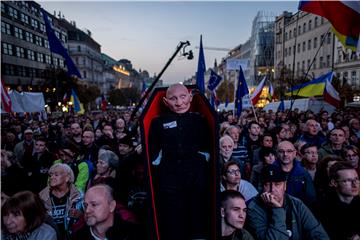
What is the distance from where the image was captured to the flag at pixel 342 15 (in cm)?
694

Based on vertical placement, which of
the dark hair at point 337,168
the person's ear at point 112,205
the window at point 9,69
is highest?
the window at point 9,69

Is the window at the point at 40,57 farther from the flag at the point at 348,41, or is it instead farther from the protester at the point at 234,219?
the protester at the point at 234,219

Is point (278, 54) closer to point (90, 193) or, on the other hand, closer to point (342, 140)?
point (342, 140)

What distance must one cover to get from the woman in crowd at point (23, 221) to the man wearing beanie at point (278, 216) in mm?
2064

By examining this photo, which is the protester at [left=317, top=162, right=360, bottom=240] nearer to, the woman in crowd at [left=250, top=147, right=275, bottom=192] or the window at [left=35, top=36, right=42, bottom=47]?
the woman in crowd at [left=250, top=147, right=275, bottom=192]

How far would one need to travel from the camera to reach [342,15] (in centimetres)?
708

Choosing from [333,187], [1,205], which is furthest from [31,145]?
[333,187]

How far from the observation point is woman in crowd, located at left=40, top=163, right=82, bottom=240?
3.83 metres

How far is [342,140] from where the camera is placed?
622 cm

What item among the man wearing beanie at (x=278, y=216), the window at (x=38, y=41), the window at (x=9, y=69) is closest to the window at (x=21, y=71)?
the window at (x=9, y=69)

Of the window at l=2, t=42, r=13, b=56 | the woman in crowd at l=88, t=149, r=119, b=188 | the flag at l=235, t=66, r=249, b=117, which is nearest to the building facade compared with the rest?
the window at l=2, t=42, r=13, b=56

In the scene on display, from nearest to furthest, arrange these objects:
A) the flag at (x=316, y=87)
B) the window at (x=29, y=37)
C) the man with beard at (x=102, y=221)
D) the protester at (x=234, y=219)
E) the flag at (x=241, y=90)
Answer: the man with beard at (x=102, y=221), the protester at (x=234, y=219), the flag at (x=316, y=87), the flag at (x=241, y=90), the window at (x=29, y=37)

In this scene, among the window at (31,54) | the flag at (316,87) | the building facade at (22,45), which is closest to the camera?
the flag at (316,87)

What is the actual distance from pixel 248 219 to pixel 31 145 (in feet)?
23.3
